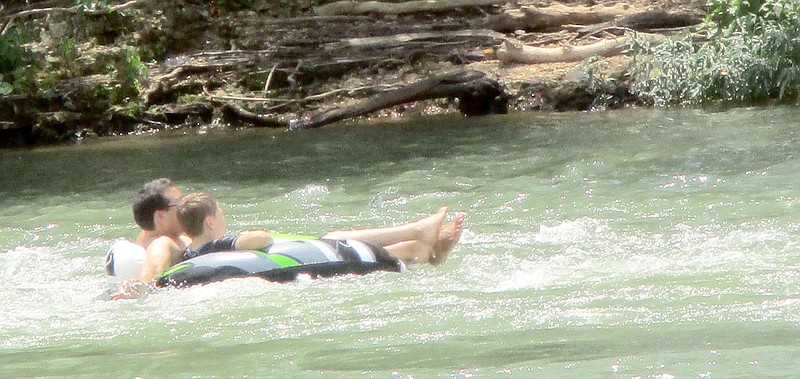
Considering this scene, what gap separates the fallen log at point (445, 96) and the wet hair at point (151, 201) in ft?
29.6

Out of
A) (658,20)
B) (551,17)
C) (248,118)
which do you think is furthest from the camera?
(551,17)

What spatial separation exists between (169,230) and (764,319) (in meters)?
3.85

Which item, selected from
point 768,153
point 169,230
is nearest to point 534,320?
point 169,230

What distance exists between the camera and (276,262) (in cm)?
763

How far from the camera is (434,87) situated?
56.7 ft

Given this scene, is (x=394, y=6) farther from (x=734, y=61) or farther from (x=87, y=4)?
(x=87, y=4)

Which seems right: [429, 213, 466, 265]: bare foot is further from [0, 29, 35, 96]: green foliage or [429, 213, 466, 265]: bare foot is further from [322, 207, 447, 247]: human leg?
A: [0, 29, 35, 96]: green foliage

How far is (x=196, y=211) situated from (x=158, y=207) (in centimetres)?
33

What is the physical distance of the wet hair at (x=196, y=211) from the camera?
7.92 meters

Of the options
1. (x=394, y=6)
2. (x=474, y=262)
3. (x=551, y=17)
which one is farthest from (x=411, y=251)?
(x=394, y=6)

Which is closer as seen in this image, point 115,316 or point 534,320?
point 534,320

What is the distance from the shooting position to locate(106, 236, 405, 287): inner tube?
753cm

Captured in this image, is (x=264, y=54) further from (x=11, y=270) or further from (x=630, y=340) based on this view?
(x=630, y=340)

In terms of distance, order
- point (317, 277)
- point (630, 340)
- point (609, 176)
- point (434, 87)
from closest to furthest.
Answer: point (630, 340) → point (317, 277) → point (609, 176) → point (434, 87)
